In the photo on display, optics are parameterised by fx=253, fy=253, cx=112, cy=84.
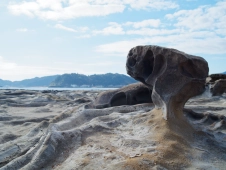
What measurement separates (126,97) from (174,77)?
2.35 metres

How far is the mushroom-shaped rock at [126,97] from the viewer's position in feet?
19.3

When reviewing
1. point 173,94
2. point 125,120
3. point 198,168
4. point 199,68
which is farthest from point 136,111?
point 198,168

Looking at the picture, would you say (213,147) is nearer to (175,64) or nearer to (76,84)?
(175,64)

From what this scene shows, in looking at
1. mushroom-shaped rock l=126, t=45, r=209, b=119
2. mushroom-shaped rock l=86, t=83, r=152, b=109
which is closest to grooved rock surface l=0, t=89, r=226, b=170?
mushroom-shaped rock l=126, t=45, r=209, b=119

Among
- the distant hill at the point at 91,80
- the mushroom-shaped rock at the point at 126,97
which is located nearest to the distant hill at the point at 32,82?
the distant hill at the point at 91,80

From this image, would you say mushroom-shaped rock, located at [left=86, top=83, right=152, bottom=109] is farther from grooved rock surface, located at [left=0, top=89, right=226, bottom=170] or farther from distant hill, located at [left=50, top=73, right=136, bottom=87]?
distant hill, located at [left=50, top=73, right=136, bottom=87]

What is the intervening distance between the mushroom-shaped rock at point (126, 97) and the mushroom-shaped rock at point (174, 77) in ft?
6.00

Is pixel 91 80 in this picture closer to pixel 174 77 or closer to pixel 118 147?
pixel 174 77

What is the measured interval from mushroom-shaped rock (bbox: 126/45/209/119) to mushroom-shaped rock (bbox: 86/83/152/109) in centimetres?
183

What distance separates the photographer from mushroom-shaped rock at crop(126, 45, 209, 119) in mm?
3567

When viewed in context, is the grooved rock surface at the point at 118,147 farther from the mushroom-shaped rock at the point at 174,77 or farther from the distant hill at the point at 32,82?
the distant hill at the point at 32,82

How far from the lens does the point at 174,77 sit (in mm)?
3664

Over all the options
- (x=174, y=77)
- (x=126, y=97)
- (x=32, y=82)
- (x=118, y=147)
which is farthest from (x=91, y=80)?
(x=118, y=147)

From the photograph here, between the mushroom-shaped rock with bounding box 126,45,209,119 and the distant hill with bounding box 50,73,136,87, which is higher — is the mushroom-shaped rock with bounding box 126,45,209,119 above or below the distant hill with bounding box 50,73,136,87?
below
